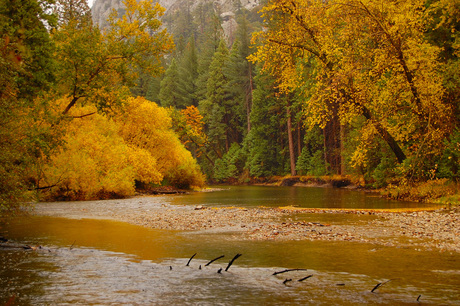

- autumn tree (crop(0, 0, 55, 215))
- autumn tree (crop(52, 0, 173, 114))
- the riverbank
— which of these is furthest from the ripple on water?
autumn tree (crop(52, 0, 173, 114))

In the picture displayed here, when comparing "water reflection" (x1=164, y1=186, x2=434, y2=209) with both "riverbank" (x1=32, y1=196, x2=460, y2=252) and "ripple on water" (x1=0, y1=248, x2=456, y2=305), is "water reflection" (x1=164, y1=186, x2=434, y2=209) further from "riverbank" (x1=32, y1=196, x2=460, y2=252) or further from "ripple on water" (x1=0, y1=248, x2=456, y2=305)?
"ripple on water" (x1=0, y1=248, x2=456, y2=305)

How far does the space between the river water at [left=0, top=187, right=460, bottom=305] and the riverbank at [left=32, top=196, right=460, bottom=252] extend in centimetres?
82

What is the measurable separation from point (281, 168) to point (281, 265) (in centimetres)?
5090

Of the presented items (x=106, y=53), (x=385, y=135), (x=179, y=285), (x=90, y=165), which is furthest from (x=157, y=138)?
(x=179, y=285)

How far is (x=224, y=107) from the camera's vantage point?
69500mm

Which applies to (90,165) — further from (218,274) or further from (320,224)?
(218,274)

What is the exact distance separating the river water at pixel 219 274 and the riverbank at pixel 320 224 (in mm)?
825

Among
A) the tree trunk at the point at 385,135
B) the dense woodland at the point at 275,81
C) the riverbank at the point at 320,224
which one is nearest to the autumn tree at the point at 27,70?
the dense woodland at the point at 275,81

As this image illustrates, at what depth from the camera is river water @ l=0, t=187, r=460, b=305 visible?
19.1 ft

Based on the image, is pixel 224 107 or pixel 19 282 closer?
pixel 19 282

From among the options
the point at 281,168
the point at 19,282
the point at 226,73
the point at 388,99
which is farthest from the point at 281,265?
the point at 226,73

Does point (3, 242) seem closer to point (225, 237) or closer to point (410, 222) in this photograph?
point (225, 237)

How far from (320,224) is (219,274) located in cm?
595

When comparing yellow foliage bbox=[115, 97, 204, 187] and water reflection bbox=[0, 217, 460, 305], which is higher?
yellow foliage bbox=[115, 97, 204, 187]
